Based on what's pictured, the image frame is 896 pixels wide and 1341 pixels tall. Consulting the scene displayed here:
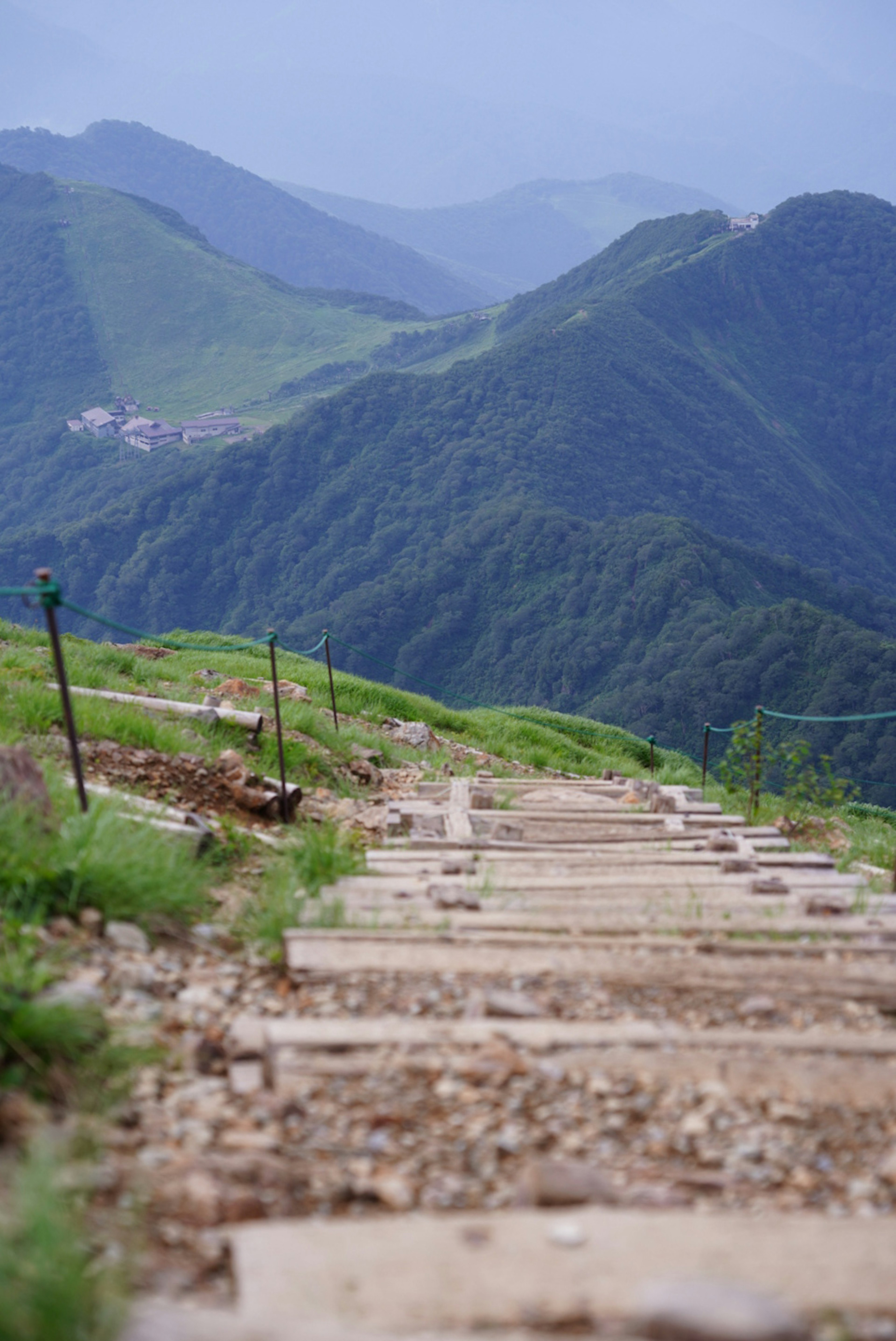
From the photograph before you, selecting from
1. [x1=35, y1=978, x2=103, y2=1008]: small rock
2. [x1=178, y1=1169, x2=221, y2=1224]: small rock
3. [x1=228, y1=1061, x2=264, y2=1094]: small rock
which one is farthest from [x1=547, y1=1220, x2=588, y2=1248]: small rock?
[x1=35, y1=978, x2=103, y2=1008]: small rock

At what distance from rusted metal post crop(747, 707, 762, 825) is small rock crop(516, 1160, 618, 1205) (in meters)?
7.04

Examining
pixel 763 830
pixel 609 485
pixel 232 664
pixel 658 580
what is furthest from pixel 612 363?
pixel 763 830

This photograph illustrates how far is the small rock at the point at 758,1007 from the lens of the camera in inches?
126

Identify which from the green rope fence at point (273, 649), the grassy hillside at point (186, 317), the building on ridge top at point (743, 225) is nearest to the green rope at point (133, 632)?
the green rope fence at point (273, 649)

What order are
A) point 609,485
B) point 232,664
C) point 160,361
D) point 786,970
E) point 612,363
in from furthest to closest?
point 160,361 < point 612,363 < point 609,485 < point 232,664 < point 786,970

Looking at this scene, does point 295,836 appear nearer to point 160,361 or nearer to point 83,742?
point 83,742

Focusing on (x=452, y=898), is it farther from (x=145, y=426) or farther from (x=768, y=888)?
(x=145, y=426)

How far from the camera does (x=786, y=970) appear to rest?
3.43 meters

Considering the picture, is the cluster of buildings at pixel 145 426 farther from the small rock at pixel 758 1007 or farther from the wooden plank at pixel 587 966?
the small rock at pixel 758 1007

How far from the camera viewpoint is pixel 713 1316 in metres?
1.68

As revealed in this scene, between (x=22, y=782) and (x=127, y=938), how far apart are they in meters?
0.99

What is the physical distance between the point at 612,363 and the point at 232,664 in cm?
10990

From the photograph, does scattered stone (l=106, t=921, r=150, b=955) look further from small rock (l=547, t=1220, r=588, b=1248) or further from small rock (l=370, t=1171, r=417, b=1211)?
small rock (l=547, t=1220, r=588, b=1248)

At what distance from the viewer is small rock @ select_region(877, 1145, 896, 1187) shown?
236 centimetres
